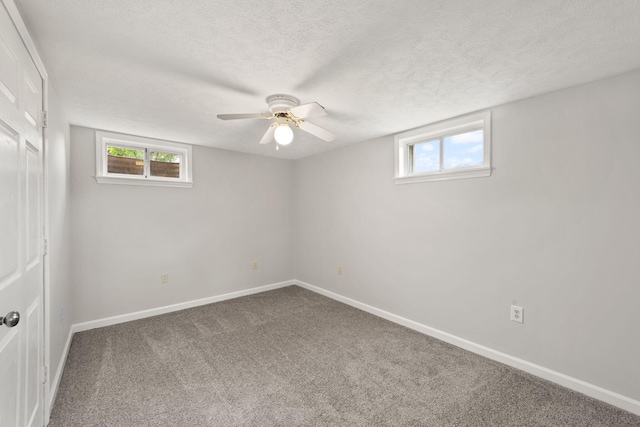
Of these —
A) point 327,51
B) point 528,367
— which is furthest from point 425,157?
point 528,367

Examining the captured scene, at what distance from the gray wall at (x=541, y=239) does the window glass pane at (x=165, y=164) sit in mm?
2638

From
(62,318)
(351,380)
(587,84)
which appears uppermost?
(587,84)

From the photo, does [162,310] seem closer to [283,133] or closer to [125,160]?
[125,160]

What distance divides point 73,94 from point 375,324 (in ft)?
11.6

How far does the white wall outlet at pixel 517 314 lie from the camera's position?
7.99ft

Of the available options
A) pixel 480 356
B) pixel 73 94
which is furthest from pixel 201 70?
pixel 480 356

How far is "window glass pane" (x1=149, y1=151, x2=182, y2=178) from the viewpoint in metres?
3.76

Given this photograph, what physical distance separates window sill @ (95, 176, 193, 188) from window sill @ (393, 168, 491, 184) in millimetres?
2684

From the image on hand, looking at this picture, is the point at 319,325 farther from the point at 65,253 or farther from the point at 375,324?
the point at 65,253

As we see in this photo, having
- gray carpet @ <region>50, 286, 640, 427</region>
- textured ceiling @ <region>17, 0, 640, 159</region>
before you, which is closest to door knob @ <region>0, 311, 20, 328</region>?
gray carpet @ <region>50, 286, 640, 427</region>

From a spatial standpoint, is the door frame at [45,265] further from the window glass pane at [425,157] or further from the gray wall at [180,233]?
the window glass pane at [425,157]

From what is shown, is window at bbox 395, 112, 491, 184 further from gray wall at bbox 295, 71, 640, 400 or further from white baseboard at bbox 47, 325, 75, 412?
white baseboard at bbox 47, 325, 75, 412

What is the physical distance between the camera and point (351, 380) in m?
2.29

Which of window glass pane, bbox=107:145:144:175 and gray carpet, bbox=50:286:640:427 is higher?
window glass pane, bbox=107:145:144:175
